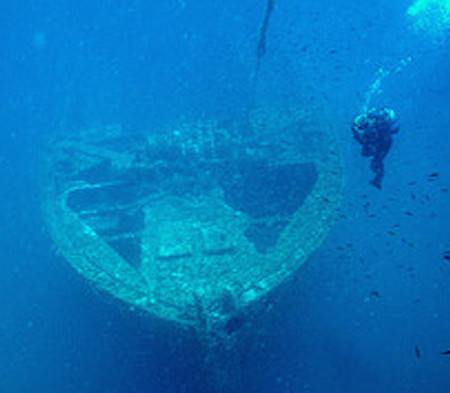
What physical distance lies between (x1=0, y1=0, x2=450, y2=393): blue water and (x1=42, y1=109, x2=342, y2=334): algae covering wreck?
1.28 ft

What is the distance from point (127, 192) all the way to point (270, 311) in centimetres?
357

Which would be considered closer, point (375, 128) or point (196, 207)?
point (375, 128)

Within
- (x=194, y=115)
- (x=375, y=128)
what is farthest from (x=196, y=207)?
(x=194, y=115)

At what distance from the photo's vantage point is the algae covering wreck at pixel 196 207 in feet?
18.2

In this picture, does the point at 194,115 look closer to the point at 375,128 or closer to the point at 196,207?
the point at 196,207

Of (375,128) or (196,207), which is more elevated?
(196,207)

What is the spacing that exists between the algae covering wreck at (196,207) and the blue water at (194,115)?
0.39 meters

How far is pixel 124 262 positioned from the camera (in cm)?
602

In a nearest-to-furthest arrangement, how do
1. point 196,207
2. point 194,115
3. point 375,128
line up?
point 375,128 < point 196,207 < point 194,115

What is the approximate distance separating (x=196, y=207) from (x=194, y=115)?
3.95 meters

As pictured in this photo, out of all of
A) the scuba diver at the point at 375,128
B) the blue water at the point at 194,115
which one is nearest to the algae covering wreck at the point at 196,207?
the blue water at the point at 194,115

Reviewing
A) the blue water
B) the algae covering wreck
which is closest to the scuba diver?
the algae covering wreck

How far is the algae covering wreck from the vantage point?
18.2ft

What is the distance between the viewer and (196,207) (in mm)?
7723
